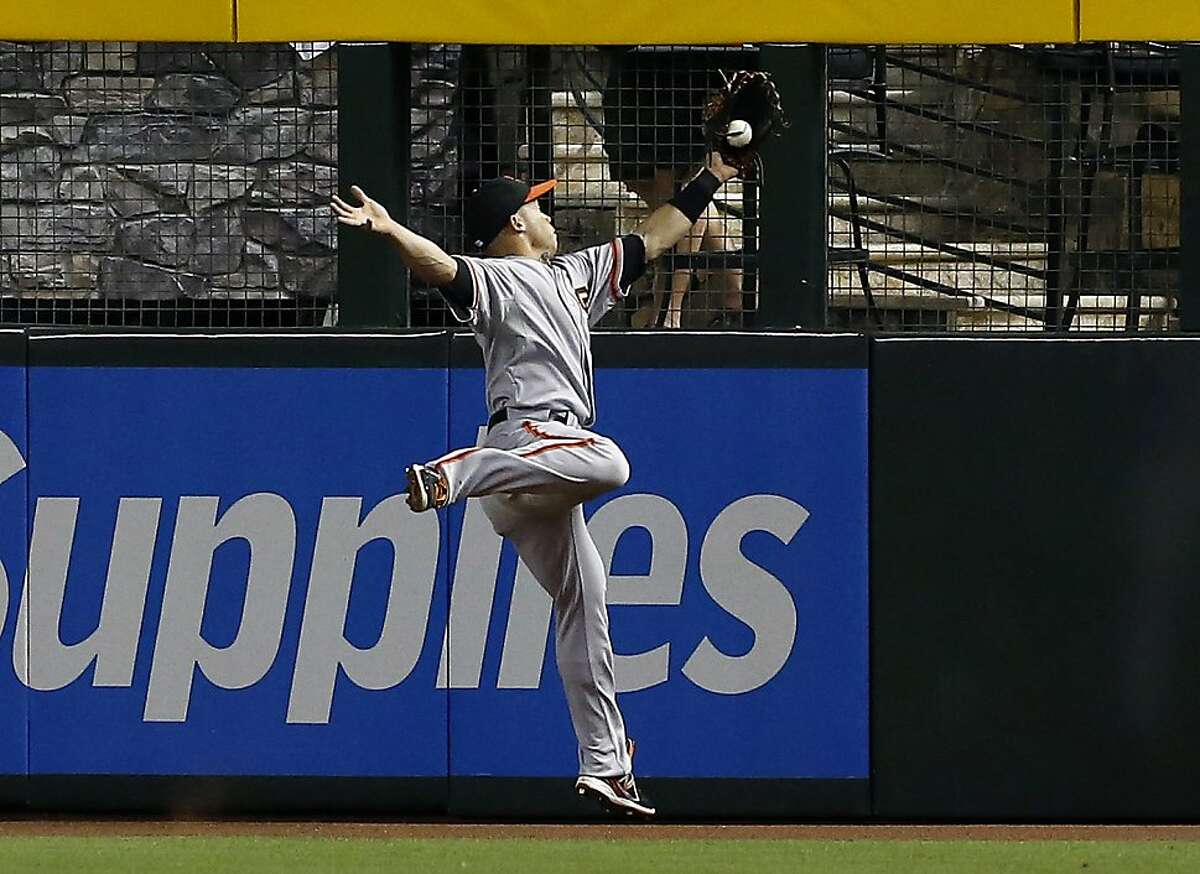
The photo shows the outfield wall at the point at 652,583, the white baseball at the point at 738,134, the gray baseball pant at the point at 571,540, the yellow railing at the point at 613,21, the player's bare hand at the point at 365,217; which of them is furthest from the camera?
the outfield wall at the point at 652,583

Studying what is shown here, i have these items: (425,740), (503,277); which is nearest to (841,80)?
(503,277)

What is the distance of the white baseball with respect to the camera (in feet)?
23.9

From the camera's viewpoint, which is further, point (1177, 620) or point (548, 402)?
point (1177, 620)

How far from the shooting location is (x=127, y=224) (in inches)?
→ 344

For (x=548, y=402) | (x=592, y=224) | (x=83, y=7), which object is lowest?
(x=548, y=402)

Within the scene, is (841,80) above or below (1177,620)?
above

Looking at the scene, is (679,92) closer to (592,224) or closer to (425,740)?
(592,224)

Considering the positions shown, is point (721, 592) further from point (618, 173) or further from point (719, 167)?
point (719, 167)

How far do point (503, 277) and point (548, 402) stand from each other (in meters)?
0.37

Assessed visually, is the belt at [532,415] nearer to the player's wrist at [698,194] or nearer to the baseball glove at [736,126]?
the player's wrist at [698,194]

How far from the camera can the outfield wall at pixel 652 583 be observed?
8.55m

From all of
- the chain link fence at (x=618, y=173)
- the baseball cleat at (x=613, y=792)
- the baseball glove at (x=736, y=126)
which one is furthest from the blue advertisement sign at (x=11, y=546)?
the baseball glove at (x=736, y=126)

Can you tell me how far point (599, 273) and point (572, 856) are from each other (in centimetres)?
179

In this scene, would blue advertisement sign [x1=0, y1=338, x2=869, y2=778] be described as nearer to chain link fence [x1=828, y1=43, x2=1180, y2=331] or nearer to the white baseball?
chain link fence [x1=828, y1=43, x2=1180, y2=331]
